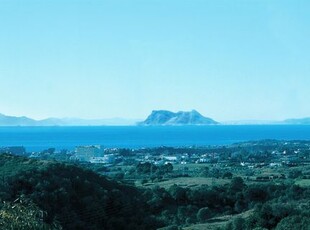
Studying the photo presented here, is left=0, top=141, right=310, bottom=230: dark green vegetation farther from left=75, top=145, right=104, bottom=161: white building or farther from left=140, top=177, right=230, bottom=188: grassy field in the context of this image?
left=75, top=145, right=104, bottom=161: white building

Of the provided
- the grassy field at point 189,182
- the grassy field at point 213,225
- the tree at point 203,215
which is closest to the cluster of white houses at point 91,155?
the grassy field at point 189,182

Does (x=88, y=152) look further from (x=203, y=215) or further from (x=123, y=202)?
(x=123, y=202)

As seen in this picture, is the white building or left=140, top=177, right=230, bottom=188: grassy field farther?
the white building

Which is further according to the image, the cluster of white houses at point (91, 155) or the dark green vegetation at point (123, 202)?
the cluster of white houses at point (91, 155)

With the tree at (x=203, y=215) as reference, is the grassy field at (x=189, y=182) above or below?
above

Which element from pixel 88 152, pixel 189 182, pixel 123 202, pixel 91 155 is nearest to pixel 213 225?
pixel 123 202

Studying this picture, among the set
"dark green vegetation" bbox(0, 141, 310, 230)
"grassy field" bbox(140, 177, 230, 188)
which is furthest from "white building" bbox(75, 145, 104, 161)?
"dark green vegetation" bbox(0, 141, 310, 230)

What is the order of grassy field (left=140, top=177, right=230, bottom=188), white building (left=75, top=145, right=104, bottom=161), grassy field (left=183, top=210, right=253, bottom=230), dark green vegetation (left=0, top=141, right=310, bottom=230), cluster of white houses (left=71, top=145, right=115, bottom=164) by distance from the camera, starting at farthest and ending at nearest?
white building (left=75, top=145, right=104, bottom=161)
cluster of white houses (left=71, top=145, right=115, bottom=164)
grassy field (left=140, top=177, right=230, bottom=188)
grassy field (left=183, top=210, right=253, bottom=230)
dark green vegetation (left=0, top=141, right=310, bottom=230)

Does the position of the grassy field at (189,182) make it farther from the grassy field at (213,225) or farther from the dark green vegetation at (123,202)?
the grassy field at (213,225)

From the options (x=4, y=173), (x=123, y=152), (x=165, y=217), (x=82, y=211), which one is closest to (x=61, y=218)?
(x=82, y=211)

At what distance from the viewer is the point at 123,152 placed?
97.9 metres

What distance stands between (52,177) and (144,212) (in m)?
5.15

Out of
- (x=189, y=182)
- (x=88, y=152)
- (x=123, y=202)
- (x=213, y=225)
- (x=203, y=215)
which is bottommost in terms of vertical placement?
(x=203, y=215)

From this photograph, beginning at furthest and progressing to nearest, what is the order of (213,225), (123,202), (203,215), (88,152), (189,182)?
(88,152)
(189,182)
(203,215)
(213,225)
(123,202)
